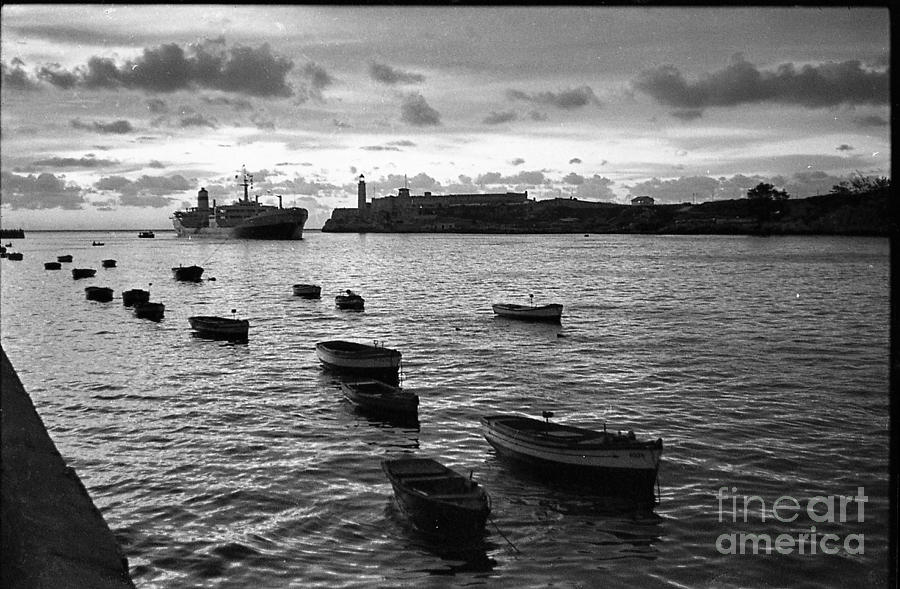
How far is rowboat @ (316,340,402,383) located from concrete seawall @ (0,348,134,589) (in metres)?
23.7

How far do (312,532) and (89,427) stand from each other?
12.1m

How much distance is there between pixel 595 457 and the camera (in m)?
18.2

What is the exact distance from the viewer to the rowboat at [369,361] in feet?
101

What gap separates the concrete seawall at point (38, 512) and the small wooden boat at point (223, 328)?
3600 centimetres

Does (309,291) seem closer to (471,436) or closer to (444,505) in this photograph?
(471,436)

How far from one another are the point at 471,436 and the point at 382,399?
12.0ft

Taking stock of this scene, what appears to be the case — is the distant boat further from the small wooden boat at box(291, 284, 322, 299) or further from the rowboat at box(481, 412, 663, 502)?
the rowboat at box(481, 412, 663, 502)

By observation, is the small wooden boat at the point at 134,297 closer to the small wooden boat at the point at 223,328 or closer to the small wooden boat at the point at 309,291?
the small wooden boat at the point at 309,291

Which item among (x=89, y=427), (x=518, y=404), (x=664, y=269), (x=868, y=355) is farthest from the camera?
(x=664, y=269)

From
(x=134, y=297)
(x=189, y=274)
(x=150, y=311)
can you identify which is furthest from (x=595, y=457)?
(x=189, y=274)

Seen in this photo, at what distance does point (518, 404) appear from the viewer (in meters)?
27.6

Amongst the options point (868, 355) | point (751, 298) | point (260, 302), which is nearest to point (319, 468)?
point (868, 355)

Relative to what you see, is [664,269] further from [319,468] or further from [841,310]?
[319,468]

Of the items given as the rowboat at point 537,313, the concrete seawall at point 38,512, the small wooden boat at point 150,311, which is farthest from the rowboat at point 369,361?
the small wooden boat at point 150,311
